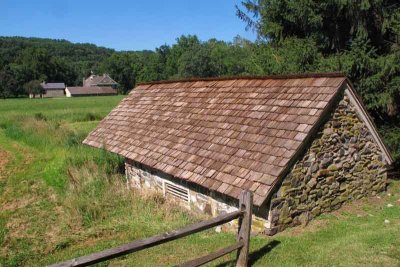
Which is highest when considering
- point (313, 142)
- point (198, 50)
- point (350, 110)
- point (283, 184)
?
point (198, 50)

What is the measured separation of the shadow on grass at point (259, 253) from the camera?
630 cm

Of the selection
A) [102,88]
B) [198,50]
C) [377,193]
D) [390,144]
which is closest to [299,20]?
[390,144]

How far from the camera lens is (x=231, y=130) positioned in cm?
985

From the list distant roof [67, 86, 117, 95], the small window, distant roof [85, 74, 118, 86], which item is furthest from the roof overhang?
distant roof [85, 74, 118, 86]

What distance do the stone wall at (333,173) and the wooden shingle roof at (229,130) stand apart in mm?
581

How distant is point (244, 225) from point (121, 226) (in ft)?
13.5

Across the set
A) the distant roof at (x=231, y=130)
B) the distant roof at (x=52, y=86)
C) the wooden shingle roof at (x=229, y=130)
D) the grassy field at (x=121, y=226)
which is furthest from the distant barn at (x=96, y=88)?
the distant roof at (x=231, y=130)

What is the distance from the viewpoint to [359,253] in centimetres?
647

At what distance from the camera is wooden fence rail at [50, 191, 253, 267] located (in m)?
4.45

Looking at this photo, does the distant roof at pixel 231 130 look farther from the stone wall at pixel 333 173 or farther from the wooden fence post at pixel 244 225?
the wooden fence post at pixel 244 225

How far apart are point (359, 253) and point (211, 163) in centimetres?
→ 387

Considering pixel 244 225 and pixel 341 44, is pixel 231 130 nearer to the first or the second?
pixel 244 225

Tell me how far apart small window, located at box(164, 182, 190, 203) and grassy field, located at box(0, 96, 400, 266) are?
37 centimetres

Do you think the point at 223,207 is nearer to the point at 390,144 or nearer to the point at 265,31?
the point at 390,144
